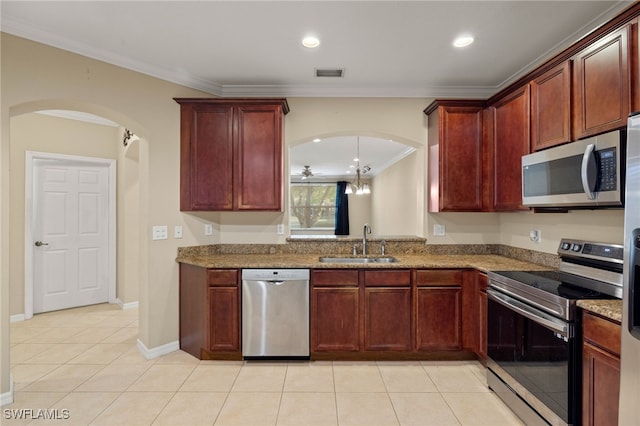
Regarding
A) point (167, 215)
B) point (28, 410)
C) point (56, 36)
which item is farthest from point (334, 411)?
point (56, 36)

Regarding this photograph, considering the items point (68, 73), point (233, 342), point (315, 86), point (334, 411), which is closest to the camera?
point (334, 411)

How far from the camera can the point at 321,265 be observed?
9.61 ft

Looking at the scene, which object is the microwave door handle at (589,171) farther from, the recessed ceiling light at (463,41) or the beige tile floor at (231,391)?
the beige tile floor at (231,391)

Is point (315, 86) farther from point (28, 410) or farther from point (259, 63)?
point (28, 410)

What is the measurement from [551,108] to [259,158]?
2441 mm

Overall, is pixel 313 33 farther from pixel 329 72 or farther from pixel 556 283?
pixel 556 283

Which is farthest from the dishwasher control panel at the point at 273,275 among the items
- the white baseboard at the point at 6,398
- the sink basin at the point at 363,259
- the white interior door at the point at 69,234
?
the white interior door at the point at 69,234

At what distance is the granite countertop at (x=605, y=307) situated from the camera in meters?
1.53

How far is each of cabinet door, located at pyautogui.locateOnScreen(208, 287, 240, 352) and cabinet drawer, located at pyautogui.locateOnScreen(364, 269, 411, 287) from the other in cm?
118

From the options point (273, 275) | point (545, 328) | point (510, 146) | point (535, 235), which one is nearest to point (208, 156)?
point (273, 275)

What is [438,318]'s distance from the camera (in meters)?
2.93

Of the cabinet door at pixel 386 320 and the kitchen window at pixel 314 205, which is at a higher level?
the kitchen window at pixel 314 205

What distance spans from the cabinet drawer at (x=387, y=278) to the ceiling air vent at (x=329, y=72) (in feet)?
6.29

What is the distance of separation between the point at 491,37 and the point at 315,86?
1.66m
